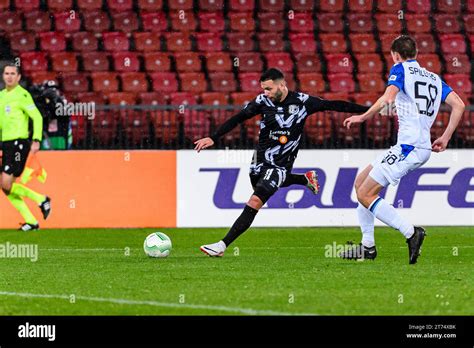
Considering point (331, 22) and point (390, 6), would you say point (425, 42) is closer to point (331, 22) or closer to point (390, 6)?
point (390, 6)

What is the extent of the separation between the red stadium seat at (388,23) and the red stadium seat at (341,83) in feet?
6.08

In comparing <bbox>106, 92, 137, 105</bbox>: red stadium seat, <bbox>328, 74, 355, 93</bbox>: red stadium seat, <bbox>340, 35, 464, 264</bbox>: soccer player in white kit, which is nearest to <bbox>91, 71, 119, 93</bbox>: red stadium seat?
<bbox>106, 92, 137, 105</bbox>: red stadium seat

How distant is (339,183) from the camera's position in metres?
18.3

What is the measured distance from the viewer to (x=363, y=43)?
23.6m

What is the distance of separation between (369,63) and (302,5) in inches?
81.8

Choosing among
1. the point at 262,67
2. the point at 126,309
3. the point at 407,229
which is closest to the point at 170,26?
the point at 262,67

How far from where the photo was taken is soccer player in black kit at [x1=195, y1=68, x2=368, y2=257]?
12758 mm

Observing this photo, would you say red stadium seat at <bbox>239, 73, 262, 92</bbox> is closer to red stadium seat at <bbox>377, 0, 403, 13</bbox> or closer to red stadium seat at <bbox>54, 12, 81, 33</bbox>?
red stadium seat at <bbox>54, 12, 81, 33</bbox>

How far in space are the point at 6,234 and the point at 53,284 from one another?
724 cm

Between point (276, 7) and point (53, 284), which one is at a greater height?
point (276, 7)

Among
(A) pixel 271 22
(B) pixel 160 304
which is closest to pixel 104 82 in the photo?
(A) pixel 271 22

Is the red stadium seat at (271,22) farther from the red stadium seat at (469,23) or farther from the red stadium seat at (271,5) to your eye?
the red stadium seat at (469,23)
